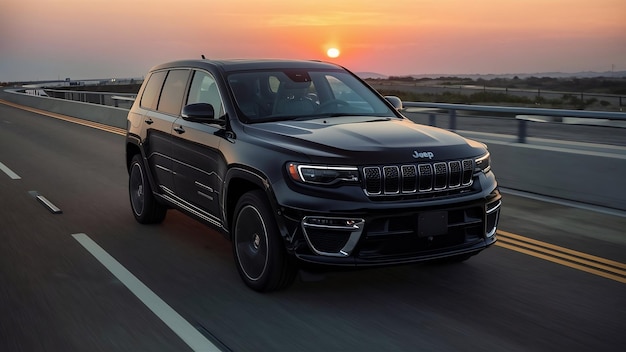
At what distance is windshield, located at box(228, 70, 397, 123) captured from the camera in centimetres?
662

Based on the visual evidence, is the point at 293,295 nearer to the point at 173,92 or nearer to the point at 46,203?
the point at 173,92

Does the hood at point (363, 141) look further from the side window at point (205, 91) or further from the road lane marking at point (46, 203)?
the road lane marking at point (46, 203)

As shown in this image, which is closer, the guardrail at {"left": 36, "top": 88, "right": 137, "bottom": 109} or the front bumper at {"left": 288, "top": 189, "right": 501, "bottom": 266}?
the front bumper at {"left": 288, "top": 189, "right": 501, "bottom": 266}

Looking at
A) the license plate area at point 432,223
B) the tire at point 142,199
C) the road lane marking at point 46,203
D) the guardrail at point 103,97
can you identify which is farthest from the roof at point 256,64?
the guardrail at point 103,97

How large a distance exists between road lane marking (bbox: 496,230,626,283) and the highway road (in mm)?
19

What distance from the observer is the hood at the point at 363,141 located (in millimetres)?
5430

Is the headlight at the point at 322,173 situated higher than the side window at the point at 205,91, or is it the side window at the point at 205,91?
the side window at the point at 205,91

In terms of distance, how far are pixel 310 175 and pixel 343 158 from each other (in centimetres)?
26

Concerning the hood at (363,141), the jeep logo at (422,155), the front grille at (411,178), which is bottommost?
the front grille at (411,178)

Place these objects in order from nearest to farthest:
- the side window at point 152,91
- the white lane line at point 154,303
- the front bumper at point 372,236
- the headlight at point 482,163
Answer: the white lane line at point 154,303
the front bumper at point 372,236
the headlight at point 482,163
the side window at point 152,91

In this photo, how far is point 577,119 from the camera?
35.4 ft

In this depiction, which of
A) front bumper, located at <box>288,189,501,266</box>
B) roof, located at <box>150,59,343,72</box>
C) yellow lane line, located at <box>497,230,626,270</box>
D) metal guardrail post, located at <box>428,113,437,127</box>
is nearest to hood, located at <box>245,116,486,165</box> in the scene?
front bumper, located at <box>288,189,501,266</box>

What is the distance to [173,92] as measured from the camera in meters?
7.81

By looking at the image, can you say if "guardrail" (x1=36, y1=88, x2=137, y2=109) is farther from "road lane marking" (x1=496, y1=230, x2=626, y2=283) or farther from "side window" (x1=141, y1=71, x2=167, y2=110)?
"road lane marking" (x1=496, y1=230, x2=626, y2=283)
